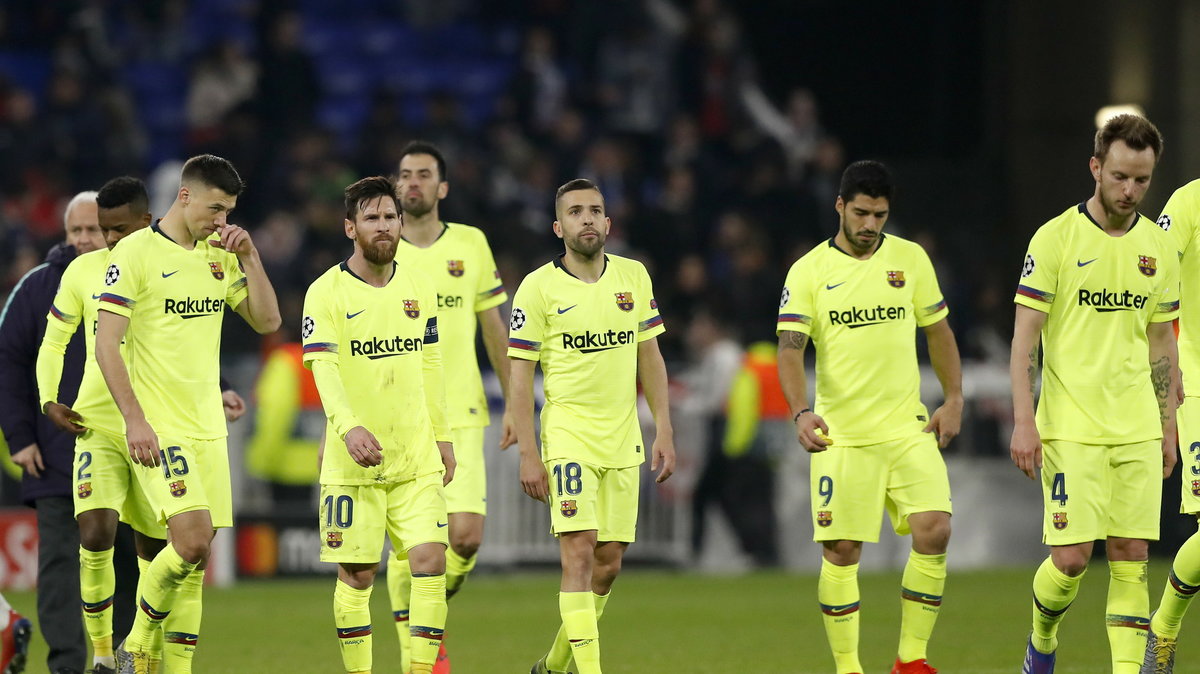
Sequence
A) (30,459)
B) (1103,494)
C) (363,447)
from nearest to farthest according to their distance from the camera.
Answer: (363,447) < (1103,494) < (30,459)

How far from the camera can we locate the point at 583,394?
820cm

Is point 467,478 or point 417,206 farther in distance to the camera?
point 417,206

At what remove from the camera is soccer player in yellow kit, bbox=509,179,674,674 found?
8086mm

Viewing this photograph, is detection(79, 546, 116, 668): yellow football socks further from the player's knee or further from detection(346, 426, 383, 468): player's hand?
the player's knee

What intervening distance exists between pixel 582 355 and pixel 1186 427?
Result: 105 inches

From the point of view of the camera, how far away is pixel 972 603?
13195 millimetres

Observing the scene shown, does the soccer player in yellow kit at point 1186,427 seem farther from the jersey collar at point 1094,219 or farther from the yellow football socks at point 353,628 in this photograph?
the yellow football socks at point 353,628

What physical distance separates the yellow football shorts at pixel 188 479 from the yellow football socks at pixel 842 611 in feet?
8.99

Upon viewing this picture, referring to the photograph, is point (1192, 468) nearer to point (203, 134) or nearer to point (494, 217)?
point (494, 217)

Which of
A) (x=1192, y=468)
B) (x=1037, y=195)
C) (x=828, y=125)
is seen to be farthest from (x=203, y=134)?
(x=1192, y=468)

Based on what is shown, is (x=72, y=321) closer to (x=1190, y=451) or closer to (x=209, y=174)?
(x=209, y=174)

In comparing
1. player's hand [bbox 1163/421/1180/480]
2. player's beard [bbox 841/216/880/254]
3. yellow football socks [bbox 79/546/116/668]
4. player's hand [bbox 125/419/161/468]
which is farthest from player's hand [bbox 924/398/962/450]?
yellow football socks [bbox 79/546/116/668]

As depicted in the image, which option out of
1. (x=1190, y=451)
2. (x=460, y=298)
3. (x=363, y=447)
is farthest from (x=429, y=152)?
(x=1190, y=451)

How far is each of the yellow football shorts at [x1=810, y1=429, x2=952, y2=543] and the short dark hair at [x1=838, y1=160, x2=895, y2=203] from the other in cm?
115
